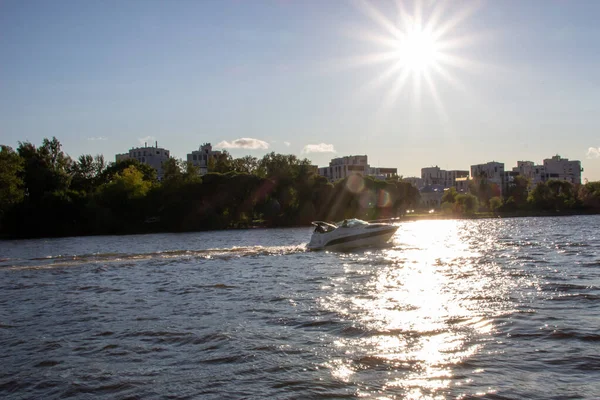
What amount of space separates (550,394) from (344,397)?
11.5 feet

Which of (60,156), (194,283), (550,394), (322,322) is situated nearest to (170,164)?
(60,156)

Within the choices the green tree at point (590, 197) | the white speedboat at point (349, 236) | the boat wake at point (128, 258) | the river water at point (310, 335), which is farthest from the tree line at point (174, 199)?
the river water at point (310, 335)

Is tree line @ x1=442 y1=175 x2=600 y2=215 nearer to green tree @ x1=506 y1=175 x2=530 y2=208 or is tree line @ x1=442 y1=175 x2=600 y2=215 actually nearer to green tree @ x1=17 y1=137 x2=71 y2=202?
green tree @ x1=506 y1=175 x2=530 y2=208

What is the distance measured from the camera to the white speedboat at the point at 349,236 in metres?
42.7

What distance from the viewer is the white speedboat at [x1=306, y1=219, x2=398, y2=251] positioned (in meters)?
42.7

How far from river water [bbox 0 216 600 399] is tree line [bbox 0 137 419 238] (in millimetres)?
75584

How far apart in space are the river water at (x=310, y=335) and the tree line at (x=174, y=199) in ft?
248

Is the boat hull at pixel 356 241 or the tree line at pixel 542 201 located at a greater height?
the tree line at pixel 542 201

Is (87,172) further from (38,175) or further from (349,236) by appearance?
(349,236)

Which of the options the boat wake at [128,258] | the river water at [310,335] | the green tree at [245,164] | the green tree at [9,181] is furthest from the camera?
the green tree at [245,164]

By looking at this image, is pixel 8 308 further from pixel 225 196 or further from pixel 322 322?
pixel 225 196

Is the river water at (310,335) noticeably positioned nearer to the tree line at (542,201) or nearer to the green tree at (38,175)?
the green tree at (38,175)

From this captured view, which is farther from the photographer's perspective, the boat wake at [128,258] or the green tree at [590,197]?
the green tree at [590,197]

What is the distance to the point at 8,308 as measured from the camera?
20.1 m
